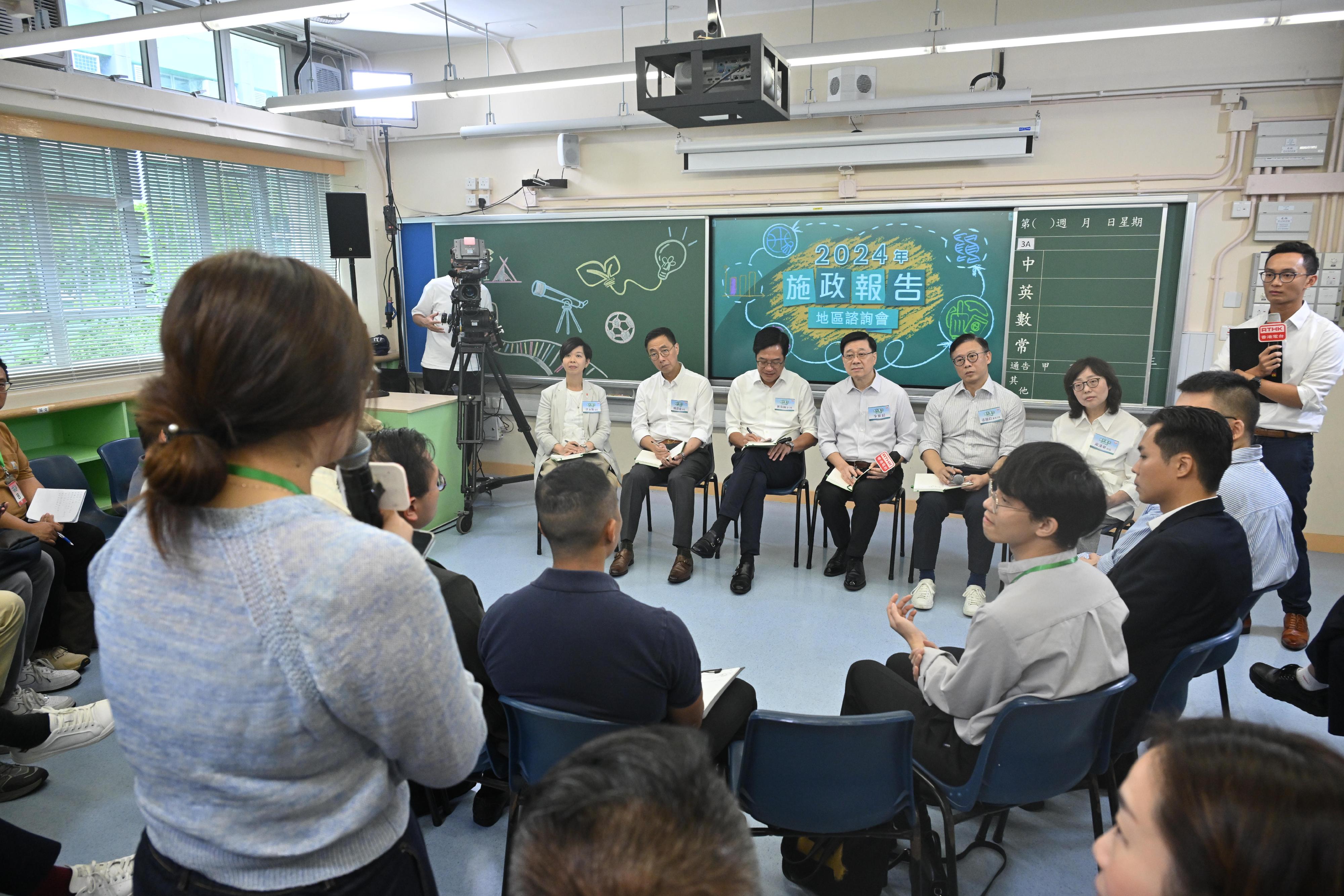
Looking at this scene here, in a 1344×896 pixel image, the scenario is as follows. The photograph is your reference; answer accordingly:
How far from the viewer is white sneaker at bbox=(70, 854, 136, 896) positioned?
1762 millimetres

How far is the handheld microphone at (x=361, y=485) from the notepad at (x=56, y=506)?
9.53ft

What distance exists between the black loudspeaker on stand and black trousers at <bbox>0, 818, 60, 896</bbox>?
454 centimetres

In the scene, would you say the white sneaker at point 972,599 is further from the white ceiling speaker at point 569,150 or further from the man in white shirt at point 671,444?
the white ceiling speaker at point 569,150

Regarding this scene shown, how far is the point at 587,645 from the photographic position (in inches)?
60.9

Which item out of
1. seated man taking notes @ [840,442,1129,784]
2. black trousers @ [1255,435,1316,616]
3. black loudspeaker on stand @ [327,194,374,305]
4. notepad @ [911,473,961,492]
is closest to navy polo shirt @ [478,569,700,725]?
seated man taking notes @ [840,442,1129,784]

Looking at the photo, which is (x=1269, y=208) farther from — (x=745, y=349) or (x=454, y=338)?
(x=454, y=338)

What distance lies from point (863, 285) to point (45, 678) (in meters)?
4.52

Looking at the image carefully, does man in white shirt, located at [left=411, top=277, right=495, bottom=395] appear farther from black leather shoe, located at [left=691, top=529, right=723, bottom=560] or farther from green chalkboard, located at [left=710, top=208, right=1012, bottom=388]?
black leather shoe, located at [left=691, top=529, right=723, bottom=560]

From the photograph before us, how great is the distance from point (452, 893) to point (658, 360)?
3.10 metres

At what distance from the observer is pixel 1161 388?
178 inches

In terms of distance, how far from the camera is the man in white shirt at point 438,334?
5602 mm

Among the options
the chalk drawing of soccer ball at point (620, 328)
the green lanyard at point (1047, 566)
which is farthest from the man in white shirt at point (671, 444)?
the green lanyard at point (1047, 566)

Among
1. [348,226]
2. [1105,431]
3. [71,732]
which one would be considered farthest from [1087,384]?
[348,226]

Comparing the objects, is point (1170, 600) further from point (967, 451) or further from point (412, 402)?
point (412, 402)
